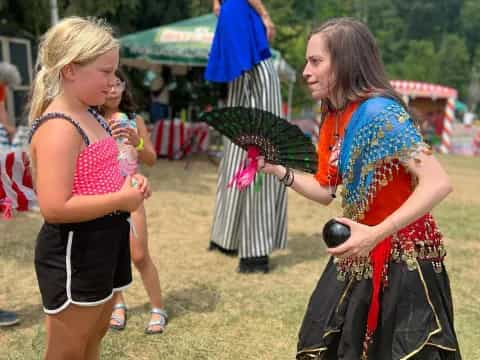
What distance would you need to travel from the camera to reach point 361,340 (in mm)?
1928

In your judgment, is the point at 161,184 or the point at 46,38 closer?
the point at 46,38

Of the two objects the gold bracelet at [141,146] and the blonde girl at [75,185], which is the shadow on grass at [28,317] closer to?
the gold bracelet at [141,146]

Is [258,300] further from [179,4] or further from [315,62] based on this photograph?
[179,4]

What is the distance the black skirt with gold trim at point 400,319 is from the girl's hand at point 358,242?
0.33 m

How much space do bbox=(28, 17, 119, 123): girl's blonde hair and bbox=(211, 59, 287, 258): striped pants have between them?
2483 mm

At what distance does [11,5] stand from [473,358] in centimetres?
1070

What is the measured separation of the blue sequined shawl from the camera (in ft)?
5.64

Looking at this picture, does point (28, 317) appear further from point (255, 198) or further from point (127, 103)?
point (255, 198)

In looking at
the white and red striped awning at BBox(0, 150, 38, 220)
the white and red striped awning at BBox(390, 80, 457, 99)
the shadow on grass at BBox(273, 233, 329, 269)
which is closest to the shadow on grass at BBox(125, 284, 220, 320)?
the shadow on grass at BBox(273, 233, 329, 269)

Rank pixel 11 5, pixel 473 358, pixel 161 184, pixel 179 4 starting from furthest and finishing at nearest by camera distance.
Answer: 1. pixel 179 4
2. pixel 11 5
3. pixel 161 184
4. pixel 473 358

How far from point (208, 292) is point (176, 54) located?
7.51 meters

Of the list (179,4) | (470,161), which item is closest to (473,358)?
(470,161)

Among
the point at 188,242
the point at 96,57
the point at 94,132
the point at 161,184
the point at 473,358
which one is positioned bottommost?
the point at 161,184

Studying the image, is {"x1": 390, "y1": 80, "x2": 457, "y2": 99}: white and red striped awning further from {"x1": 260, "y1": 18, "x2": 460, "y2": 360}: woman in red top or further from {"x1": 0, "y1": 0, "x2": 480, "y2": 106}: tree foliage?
{"x1": 260, "y1": 18, "x2": 460, "y2": 360}: woman in red top
